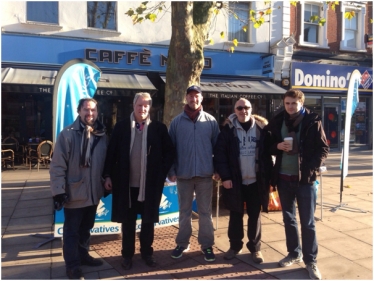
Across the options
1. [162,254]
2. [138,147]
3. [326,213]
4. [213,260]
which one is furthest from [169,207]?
[326,213]

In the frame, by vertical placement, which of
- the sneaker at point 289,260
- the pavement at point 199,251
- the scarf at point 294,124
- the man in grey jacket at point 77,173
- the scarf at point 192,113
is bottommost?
the pavement at point 199,251

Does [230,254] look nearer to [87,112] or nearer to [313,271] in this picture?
[313,271]

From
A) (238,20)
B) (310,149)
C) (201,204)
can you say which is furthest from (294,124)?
(238,20)

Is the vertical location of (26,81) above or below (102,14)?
below

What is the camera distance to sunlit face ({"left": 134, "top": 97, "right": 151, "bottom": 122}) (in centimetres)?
380

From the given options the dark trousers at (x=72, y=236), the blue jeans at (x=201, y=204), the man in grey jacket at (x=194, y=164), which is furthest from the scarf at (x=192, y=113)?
the dark trousers at (x=72, y=236)

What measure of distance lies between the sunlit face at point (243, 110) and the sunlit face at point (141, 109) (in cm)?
Result: 99

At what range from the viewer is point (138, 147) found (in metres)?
3.81

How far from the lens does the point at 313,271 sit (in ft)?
12.0

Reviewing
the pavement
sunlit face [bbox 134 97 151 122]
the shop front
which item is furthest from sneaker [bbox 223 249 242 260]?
the shop front

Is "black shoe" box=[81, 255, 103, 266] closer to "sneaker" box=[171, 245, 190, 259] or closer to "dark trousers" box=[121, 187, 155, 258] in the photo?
"dark trousers" box=[121, 187, 155, 258]

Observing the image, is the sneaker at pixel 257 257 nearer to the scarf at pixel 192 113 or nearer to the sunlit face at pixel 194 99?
the scarf at pixel 192 113

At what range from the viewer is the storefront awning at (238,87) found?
12.3m

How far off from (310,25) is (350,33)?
2.18m
